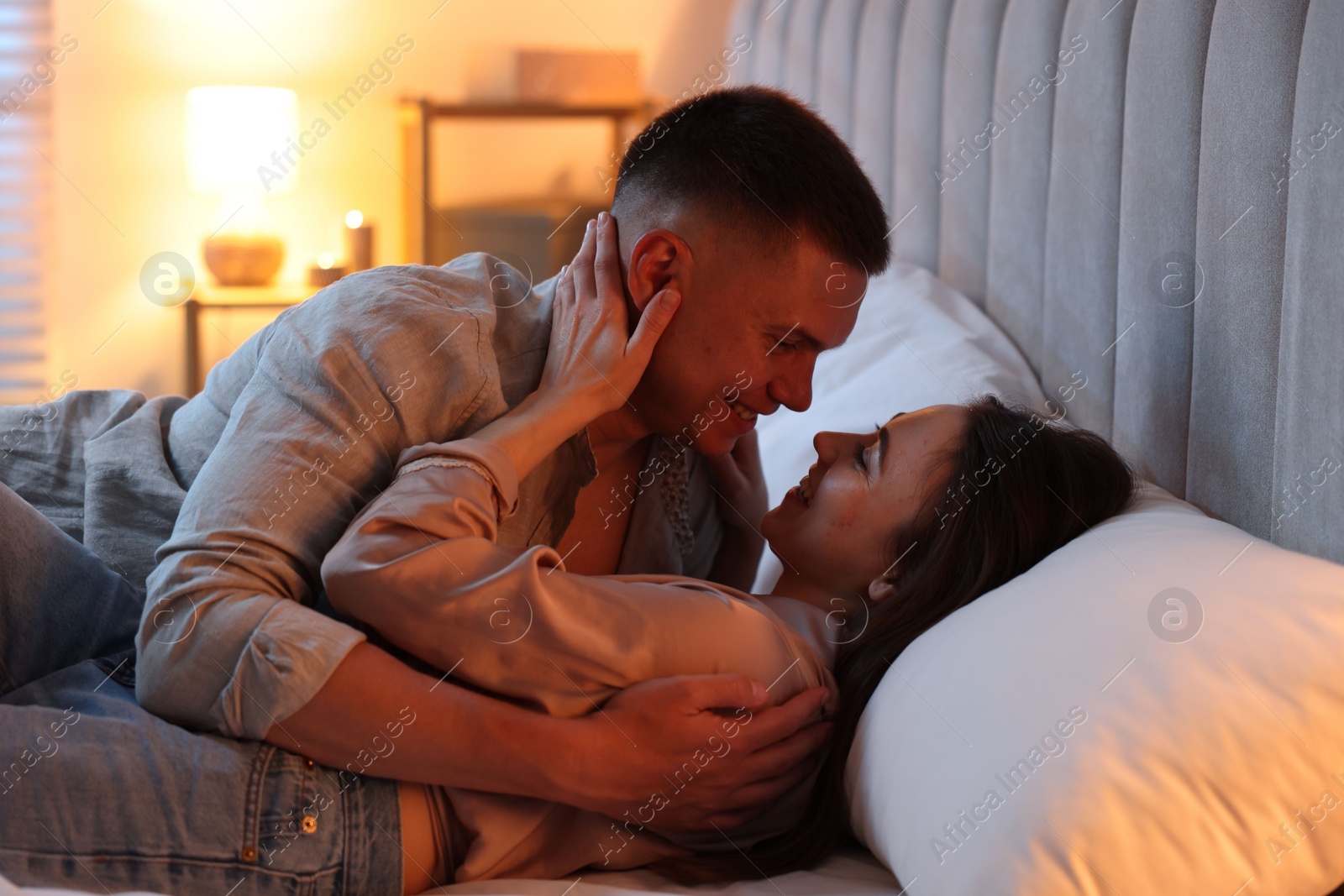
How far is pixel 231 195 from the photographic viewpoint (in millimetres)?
3127

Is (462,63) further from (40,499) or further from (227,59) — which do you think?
(40,499)

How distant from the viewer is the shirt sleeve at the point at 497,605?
875mm

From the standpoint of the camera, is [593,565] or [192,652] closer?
[192,652]

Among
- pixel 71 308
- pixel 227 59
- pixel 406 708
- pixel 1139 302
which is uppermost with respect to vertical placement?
pixel 227 59

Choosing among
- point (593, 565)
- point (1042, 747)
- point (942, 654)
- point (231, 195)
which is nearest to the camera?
point (1042, 747)

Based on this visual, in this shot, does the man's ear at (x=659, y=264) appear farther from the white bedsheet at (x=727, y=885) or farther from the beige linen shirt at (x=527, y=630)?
the white bedsheet at (x=727, y=885)

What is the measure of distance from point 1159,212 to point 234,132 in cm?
250

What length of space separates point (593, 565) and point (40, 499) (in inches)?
25.0

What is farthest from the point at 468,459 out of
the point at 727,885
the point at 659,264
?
the point at 727,885

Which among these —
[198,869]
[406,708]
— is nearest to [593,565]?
[406,708]

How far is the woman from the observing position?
0.89 metres

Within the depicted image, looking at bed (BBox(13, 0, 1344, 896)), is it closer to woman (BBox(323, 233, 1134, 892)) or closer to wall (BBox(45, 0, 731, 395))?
woman (BBox(323, 233, 1134, 892))

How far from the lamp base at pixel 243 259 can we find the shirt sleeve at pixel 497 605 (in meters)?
2.27

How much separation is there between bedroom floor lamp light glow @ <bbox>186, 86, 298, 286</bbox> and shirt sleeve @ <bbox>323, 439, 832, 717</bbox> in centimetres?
228
